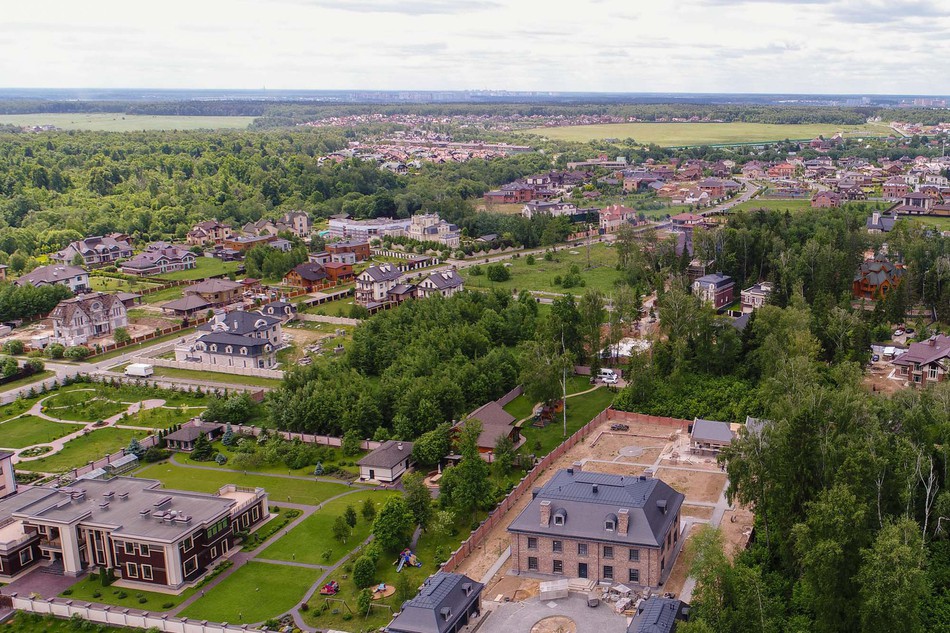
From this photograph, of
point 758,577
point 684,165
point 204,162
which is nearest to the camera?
point 758,577

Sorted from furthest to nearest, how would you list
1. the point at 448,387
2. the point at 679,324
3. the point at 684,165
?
the point at 684,165 < the point at 679,324 < the point at 448,387

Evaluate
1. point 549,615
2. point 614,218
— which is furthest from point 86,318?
point 614,218

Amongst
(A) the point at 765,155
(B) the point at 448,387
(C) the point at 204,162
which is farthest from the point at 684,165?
(B) the point at 448,387

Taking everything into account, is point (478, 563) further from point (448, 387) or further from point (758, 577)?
point (448, 387)

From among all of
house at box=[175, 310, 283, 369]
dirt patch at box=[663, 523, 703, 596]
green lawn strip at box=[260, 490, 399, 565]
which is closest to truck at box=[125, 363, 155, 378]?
house at box=[175, 310, 283, 369]

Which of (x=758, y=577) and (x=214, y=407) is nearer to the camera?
(x=758, y=577)

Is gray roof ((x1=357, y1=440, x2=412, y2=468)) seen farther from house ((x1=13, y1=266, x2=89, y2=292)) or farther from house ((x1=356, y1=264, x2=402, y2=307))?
house ((x1=13, y1=266, x2=89, y2=292))

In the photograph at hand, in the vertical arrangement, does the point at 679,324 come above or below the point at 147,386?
above
